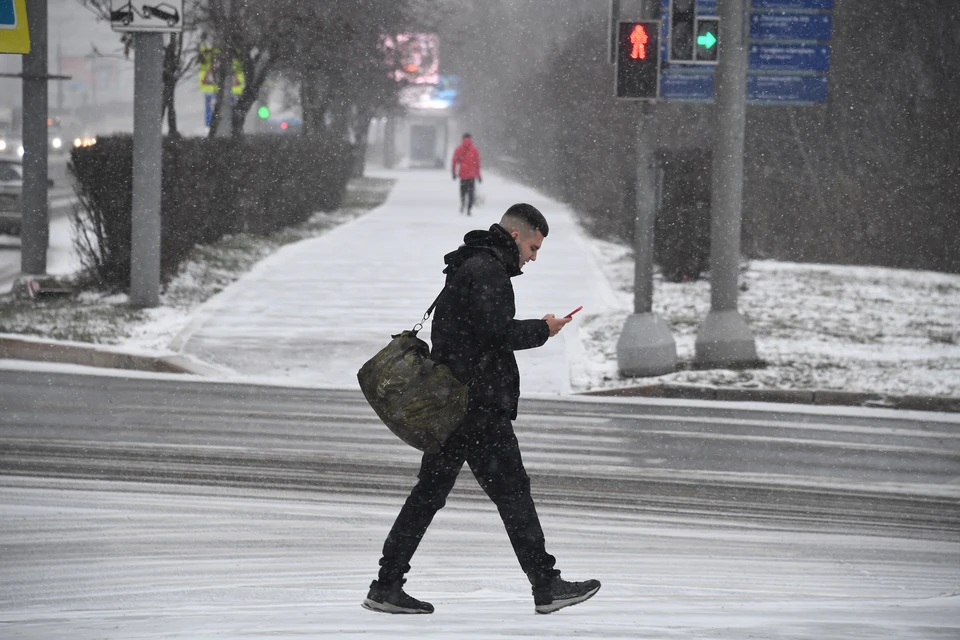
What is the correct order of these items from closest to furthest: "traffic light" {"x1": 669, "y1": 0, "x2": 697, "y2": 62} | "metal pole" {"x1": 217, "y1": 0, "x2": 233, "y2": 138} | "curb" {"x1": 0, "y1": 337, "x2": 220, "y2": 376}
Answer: "curb" {"x1": 0, "y1": 337, "x2": 220, "y2": 376}, "traffic light" {"x1": 669, "y1": 0, "x2": 697, "y2": 62}, "metal pole" {"x1": 217, "y1": 0, "x2": 233, "y2": 138}

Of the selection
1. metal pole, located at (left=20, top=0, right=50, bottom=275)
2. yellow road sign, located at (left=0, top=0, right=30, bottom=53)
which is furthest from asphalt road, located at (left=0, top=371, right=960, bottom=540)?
metal pole, located at (left=20, top=0, right=50, bottom=275)

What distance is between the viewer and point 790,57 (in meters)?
16.6

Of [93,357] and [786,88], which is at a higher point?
[786,88]

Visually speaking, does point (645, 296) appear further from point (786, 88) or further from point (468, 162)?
point (468, 162)

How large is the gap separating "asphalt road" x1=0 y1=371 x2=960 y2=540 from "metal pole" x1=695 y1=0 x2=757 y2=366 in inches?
72.3

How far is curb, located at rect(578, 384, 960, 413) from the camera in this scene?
11.4m

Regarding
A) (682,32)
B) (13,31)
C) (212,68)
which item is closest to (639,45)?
(682,32)

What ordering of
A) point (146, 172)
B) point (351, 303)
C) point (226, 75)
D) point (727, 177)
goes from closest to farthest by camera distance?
point (727, 177)
point (146, 172)
point (351, 303)
point (226, 75)

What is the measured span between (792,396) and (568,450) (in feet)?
11.0

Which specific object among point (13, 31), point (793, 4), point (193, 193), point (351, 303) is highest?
point (793, 4)

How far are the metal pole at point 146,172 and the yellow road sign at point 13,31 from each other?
1.15 meters

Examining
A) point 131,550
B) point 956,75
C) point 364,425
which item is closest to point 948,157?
point 956,75

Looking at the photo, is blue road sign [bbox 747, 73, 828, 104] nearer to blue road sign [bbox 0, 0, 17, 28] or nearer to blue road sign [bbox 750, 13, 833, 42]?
blue road sign [bbox 750, 13, 833, 42]

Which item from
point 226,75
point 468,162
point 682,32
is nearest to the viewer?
point 682,32
